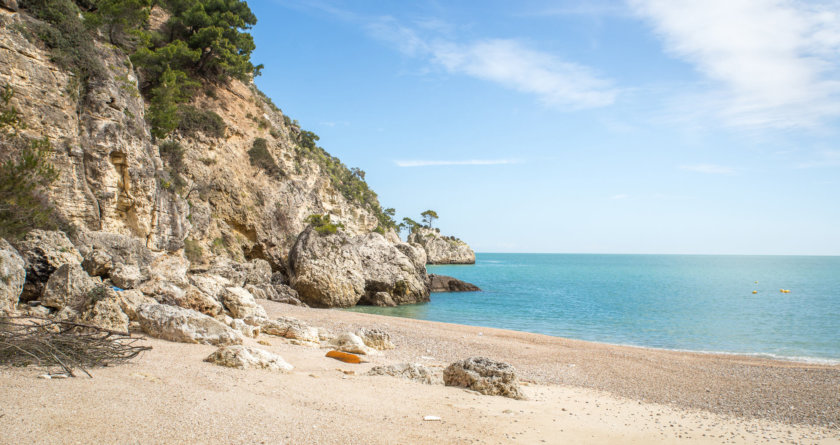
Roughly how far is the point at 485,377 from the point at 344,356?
2.99 meters

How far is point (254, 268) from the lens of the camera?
26.6m

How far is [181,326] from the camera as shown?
852 cm

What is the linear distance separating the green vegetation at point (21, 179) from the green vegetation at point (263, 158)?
58.5 ft

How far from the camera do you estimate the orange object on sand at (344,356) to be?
30.6 ft

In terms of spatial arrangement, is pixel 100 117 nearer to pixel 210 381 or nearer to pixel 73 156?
pixel 73 156

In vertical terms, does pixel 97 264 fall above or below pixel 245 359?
above

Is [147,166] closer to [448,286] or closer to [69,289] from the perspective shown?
[69,289]

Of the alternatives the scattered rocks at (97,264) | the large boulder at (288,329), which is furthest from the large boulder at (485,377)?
the scattered rocks at (97,264)

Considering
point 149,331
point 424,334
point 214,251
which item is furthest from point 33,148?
point 214,251

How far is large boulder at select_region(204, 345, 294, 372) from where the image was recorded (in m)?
→ 7.14

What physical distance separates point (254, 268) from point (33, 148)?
14.8 metres

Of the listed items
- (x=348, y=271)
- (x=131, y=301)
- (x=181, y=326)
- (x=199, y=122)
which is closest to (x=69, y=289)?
(x=131, y=301)

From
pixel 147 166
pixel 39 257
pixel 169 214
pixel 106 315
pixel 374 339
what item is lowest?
pixel 374 339

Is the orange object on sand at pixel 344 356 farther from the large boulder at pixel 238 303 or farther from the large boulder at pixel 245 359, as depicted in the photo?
the large boulder at pixel 238 303
